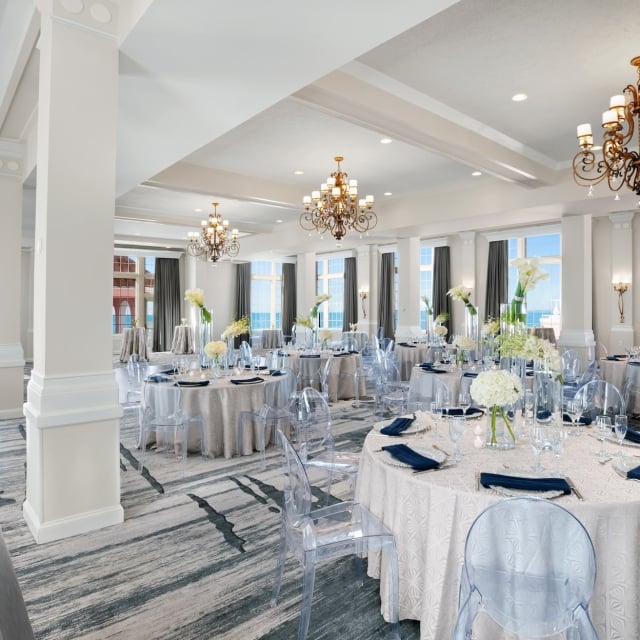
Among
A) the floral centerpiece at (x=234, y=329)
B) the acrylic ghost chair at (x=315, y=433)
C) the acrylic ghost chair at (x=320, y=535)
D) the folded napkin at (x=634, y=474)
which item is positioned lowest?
the acrylic ghost chair at (x=320, y=535)

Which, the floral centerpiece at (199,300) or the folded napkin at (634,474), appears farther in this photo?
the floral centerpiece at (199,300)

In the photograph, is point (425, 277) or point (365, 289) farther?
point (365, 289)

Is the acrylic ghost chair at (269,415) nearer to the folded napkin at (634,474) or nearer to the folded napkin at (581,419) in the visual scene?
the folded napkin at (581,419)

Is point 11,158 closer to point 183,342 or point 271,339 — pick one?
point 183,342

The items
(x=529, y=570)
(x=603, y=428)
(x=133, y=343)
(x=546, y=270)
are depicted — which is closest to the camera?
(x=529, y=570)

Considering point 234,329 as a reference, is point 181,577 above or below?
below

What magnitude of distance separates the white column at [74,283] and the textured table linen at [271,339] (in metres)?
11.7

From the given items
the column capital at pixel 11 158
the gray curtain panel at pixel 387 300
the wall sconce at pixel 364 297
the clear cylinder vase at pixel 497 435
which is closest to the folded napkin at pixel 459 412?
the clear cylinder vase at pixel 497 435

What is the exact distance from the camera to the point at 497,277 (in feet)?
39.4

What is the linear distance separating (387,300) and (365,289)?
72 centimetres

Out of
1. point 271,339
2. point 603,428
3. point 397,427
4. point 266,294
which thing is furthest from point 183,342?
point 603,428

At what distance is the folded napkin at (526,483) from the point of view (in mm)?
1966

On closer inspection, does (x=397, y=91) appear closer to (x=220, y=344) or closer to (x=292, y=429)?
(x=220, y=344)

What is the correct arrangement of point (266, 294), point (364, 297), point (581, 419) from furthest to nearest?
point (266, 294) → point (364, 297) → point (581, 419)
